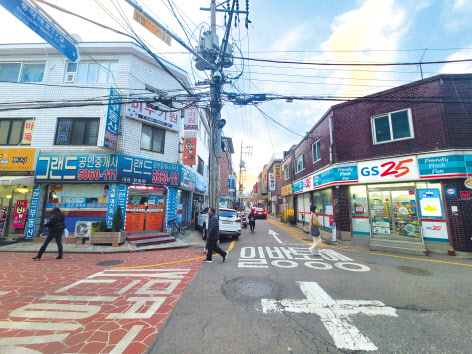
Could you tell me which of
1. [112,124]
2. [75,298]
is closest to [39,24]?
[112,124]

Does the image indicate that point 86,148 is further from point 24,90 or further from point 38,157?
point 24,90

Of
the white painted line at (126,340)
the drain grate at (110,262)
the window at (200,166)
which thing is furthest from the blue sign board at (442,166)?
the window at (200,166)

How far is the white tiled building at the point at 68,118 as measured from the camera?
9.98 metres

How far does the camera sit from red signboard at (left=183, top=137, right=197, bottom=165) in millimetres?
12883

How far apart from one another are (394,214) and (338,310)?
8903 mm

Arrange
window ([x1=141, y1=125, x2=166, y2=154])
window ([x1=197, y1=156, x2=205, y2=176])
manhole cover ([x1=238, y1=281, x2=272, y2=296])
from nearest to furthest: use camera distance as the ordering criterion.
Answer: manhole cover ([x1=238, y1=281, x2=272, y2=296]) → window ([x1=141, y1=125, x2=166, y2=154]) → window ([x1=197, y1=156, x2=205, y2=176])

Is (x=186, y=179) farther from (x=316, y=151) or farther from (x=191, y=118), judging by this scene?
(x=316, y=151)

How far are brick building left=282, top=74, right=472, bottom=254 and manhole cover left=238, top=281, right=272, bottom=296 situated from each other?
25.1 ft

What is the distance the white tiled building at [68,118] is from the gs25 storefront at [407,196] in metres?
11.1

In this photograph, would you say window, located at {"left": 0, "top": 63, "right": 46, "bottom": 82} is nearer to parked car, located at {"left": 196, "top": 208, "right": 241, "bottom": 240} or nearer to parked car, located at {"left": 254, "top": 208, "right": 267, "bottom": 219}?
parked car, located at {"left": 196, "top": 208, "right": 241, "bottom": 240}

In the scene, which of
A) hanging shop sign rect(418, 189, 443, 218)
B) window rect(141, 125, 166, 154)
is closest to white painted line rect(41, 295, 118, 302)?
window rect(141, 125, 166, 154)

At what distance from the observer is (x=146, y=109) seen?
37.0ft

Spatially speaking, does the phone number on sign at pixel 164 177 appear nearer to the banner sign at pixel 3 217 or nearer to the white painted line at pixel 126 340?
the banner sign at pixel 3 217

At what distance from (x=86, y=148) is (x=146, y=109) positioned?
3866 mm
